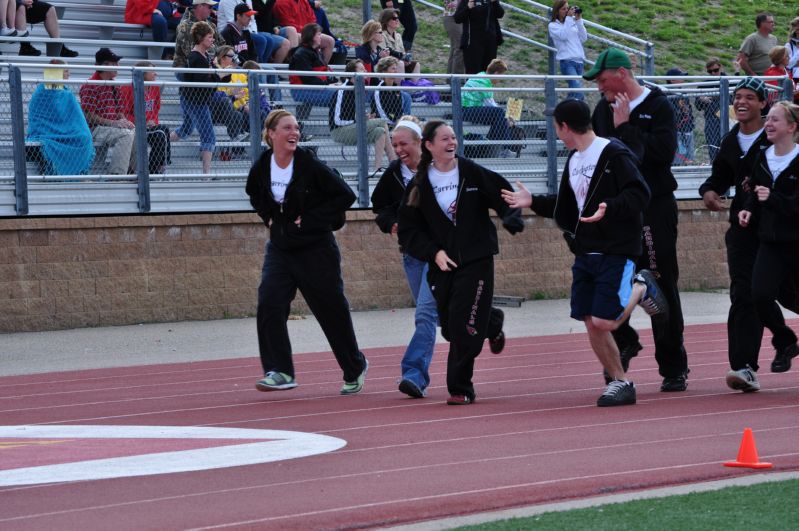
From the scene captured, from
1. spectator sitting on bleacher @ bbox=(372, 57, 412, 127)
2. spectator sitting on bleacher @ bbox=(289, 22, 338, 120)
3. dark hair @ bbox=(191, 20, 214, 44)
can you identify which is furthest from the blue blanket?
A: spectator sitting on bleacher @ bbox=(372, 57, 412, 127)

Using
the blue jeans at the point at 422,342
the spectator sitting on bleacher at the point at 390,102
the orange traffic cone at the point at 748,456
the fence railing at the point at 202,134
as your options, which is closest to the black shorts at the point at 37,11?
the fence railing at the point at 202,134

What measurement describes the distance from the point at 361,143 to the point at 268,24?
514 cm

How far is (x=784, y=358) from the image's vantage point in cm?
967

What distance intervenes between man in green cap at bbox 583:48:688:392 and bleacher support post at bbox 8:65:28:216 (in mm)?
6729

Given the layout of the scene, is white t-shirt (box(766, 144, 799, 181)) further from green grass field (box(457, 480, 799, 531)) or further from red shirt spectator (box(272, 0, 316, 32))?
red shirt spectator (box(272, 0, 316, 32))

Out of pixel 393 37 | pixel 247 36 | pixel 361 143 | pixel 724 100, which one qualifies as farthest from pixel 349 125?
pixel 724 100

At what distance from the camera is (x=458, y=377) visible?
9219 mm

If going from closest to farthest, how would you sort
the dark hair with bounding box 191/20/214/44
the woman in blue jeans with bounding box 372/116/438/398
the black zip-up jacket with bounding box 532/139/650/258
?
the black zip-up jacket with bounding box 532/139/650/258
the woman in blue jeans with bounding box 372/116/438/398
the dark hair with bounding box 191/20/214/44

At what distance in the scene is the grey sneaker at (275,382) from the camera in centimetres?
983

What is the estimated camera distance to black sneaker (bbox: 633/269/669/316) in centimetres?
902

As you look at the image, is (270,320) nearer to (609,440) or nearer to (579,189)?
(579,189)

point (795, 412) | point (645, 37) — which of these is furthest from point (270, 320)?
point (645, 37)

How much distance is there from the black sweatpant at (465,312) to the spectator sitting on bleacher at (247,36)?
9.76m

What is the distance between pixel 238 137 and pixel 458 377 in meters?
6.91
